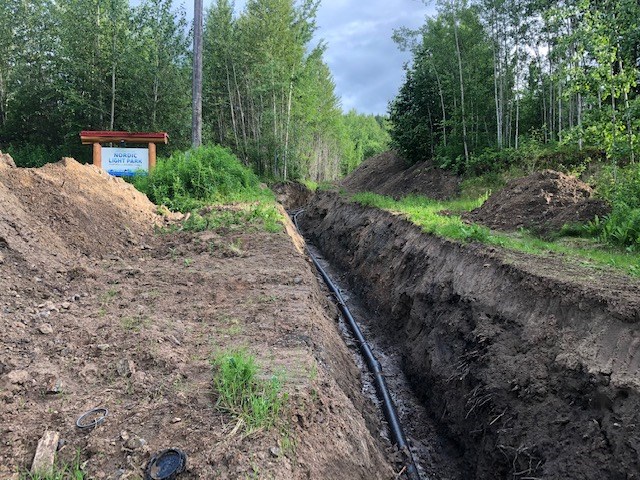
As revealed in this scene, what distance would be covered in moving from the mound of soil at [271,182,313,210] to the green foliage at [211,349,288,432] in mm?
19819

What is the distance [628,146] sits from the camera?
7.80 metres

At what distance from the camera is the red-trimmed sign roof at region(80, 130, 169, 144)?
11532 mm

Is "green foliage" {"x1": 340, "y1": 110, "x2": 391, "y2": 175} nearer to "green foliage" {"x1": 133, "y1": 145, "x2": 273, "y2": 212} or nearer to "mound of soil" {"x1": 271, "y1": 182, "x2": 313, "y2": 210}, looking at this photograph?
"mound of soil" {"x1": 271, "y1": 182, "x2": 313, "y2": 210}

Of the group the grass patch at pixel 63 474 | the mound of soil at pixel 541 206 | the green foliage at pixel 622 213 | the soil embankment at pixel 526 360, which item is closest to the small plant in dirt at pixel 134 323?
the grass patch at pixel 63 474

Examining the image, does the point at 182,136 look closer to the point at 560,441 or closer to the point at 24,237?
the point at 24,237

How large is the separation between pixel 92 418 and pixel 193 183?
864 centimetres

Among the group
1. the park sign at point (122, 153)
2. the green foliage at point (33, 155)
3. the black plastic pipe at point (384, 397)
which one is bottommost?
the black plastic pipe at point (384, 397)

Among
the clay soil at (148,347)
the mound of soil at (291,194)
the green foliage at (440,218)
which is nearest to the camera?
the clay soil at (148,347)

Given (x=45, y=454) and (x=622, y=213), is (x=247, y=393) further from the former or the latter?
(x=622, y=213)

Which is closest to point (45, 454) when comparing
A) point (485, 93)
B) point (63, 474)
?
point (63, 474)

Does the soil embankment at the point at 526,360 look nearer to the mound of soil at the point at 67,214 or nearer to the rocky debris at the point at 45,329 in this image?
the rocky debris at the point at 45,329

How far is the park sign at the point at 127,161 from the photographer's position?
1170 cm

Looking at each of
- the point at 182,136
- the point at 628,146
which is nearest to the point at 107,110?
the point at 182,136

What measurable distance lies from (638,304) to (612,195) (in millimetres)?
5047
